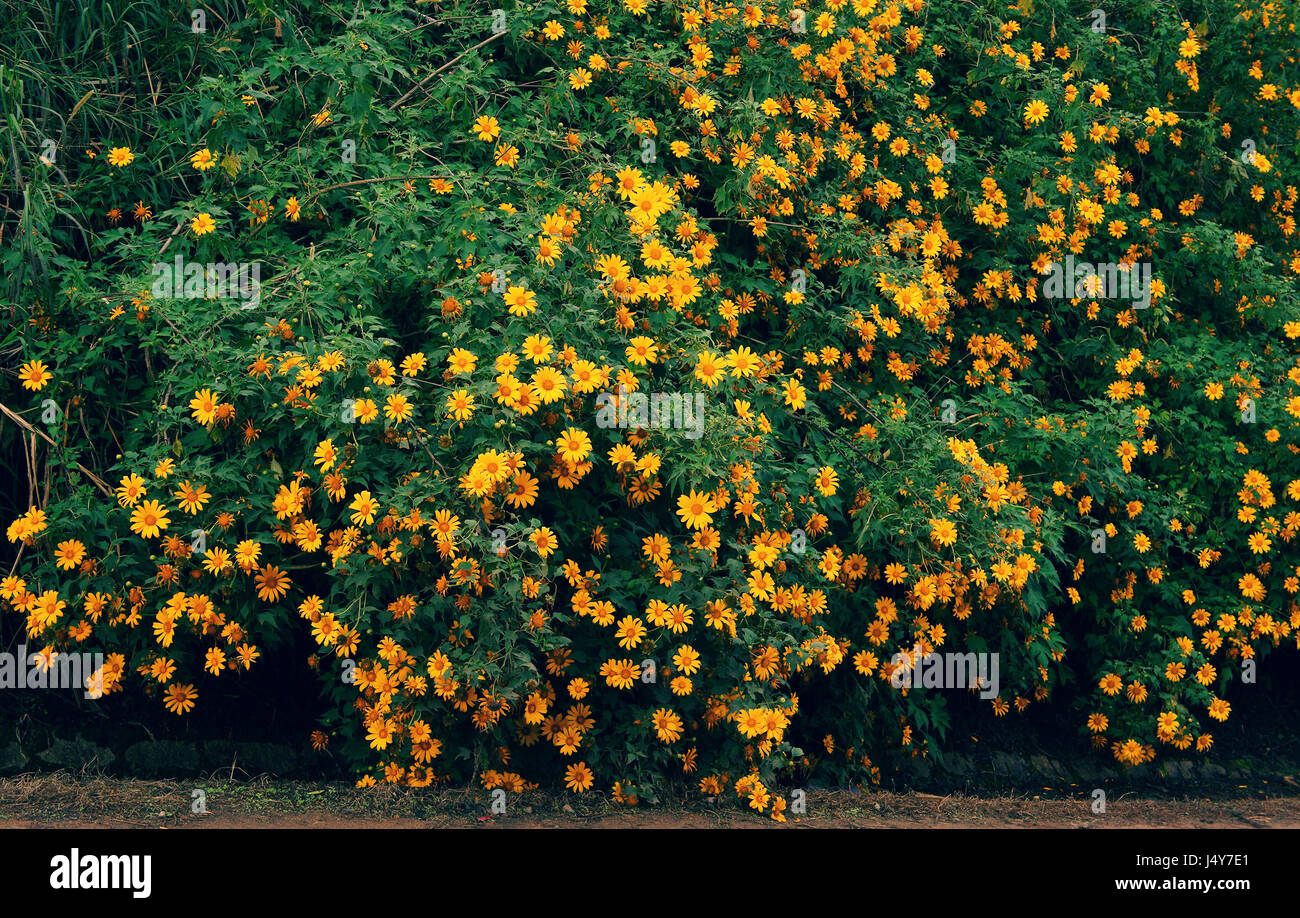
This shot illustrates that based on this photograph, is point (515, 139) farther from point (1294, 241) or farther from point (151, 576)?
point (1294, 241)

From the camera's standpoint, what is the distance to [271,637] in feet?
13.1

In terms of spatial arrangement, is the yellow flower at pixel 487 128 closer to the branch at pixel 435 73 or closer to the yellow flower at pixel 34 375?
the branch at pixel 435 73

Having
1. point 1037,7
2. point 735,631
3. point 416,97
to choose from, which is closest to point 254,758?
point 735,631

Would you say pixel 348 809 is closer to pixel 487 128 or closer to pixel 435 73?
pixel 487 128

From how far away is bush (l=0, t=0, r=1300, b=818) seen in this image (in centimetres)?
386

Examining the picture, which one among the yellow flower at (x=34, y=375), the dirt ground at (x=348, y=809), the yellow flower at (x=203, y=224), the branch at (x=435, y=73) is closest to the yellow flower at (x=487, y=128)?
the branch at (x=435, y=73)

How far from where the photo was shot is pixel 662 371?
4.35 meters

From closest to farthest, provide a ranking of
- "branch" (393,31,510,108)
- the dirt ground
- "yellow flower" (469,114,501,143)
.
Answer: the dirt ground, "yellow flower" (469,114,501,143), "branch" (393,31,510,108)

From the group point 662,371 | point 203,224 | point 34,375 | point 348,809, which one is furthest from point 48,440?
point 662,371

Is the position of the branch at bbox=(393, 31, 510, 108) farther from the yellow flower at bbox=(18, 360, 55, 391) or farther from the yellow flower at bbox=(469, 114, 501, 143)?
the yellow flower at bbox=(18, 360, 55, 391)

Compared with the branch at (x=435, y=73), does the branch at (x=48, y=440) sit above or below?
below

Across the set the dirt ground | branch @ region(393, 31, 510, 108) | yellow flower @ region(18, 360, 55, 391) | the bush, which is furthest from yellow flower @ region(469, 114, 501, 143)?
the dirt ground

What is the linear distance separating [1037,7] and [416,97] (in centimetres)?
353

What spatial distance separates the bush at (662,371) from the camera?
3.86m
